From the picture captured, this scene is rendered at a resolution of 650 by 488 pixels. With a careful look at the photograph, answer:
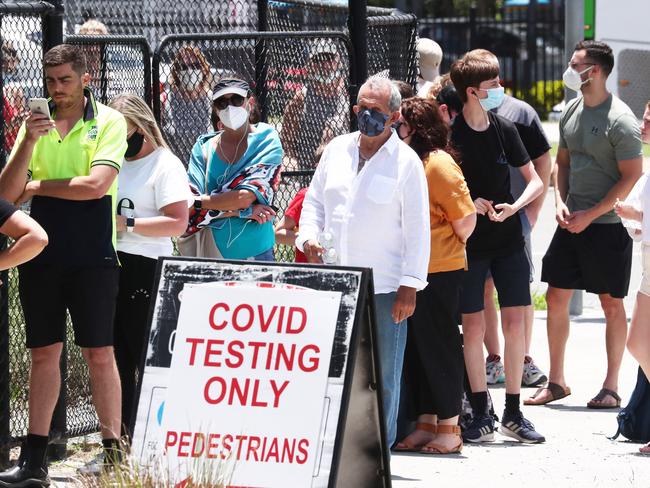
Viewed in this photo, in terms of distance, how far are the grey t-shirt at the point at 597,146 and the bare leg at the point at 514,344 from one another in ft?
3.21

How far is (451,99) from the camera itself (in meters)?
7.28

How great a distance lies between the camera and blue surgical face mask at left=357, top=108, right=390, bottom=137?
19.4ft

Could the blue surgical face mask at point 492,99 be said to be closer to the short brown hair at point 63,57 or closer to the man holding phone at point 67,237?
the man holding phone at point 67,237

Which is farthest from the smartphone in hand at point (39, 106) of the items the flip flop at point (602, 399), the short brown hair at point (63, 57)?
the flip flop at point (602, 399)

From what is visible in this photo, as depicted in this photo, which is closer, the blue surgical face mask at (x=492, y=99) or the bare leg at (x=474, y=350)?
the bare leg at (x=474, y=350)

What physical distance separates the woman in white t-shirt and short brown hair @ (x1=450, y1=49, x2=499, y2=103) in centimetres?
168

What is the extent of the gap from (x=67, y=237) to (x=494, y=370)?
356cm

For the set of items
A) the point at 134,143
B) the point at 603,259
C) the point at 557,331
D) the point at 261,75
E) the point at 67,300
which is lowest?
the point at 557,331

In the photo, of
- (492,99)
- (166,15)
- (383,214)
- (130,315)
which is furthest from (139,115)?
(166,15)

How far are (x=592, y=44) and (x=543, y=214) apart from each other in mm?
8972

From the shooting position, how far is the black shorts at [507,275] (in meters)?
7.29

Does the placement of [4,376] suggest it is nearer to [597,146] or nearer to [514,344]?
[514,344]

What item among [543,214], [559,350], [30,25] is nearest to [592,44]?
[559,350]

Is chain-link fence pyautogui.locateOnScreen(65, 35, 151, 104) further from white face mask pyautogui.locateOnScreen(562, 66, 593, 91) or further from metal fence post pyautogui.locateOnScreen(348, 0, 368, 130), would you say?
white face mask pyautogui.locateOnScreen(562, 66, 593, 91)
